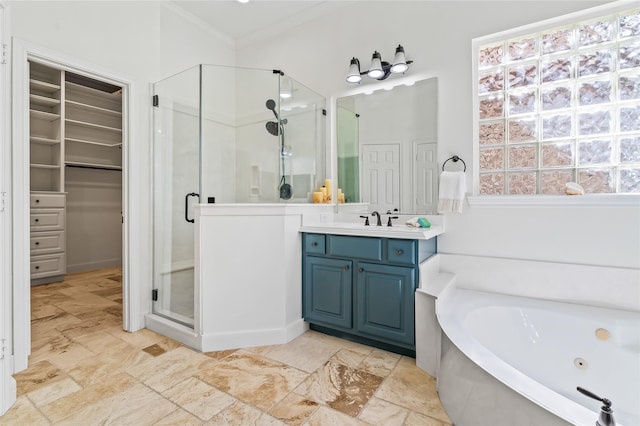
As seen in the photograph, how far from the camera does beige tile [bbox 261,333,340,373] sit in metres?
2.10

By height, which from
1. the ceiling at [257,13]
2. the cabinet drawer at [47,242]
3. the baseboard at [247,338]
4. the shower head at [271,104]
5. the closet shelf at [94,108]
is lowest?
the baseboard at [247,338]

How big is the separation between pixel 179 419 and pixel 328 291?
48.9 inches

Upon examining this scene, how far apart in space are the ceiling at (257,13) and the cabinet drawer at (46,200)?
2895mm

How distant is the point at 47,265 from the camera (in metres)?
4.04

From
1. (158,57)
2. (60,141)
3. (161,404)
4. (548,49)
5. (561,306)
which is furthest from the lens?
(60,141)

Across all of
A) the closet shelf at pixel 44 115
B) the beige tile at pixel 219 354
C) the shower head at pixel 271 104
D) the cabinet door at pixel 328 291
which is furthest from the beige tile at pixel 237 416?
the closet shelf at pixel 44 115

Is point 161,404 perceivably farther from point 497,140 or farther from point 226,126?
point 497,140

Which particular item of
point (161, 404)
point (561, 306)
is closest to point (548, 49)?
point (561, 306)

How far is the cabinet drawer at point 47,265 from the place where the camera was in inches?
155

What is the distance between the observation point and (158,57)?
9.45 feet

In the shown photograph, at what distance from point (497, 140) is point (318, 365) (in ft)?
6.90

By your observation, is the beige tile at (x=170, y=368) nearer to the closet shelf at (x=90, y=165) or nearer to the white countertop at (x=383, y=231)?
the white countertop at (x=383, y=231)

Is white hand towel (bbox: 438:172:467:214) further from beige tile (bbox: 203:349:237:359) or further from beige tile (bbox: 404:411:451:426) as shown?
beige tile (bbox: 203:349:237:359)

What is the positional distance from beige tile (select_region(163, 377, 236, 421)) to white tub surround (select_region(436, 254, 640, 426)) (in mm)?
1181
